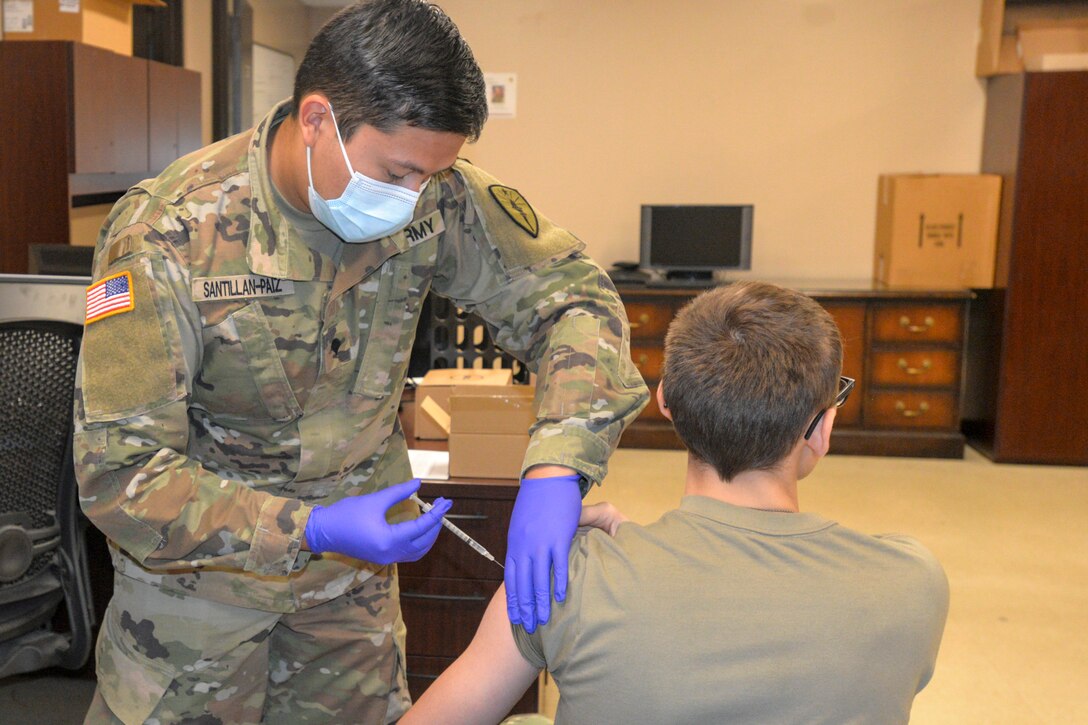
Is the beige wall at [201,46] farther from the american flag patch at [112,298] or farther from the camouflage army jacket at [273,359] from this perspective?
the american flag patch at [112,298]

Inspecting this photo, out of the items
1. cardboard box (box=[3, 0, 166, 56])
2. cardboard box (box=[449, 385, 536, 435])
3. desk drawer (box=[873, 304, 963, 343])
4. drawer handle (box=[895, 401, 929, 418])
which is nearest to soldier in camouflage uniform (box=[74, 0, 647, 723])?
cardboard box (box=[449, 385, 536, 435])

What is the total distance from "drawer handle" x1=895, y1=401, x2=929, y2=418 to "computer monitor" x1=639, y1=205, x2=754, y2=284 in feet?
3.27

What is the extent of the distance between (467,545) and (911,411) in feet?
11.3

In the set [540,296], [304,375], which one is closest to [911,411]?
[540,296]

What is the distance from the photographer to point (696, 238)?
5.20 metres

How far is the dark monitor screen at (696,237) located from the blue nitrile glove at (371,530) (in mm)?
4115

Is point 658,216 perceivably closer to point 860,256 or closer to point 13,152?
point 860,256

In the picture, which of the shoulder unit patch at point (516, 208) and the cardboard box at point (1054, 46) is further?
the cardboard box at point (1054, 46)

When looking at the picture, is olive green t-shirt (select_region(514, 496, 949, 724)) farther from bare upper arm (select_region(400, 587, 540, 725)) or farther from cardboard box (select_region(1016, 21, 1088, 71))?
cardboard box (select_region(1016, 21, 1088, 71))

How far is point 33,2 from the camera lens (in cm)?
367

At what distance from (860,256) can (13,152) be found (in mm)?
4002

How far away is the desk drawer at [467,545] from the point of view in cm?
209

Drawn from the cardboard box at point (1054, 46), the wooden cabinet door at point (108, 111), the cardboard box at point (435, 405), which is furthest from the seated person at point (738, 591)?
the cardboard box at point (1054, 46)

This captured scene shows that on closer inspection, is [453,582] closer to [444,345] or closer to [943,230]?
[444,345]
